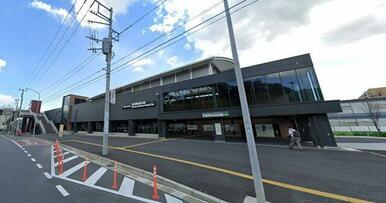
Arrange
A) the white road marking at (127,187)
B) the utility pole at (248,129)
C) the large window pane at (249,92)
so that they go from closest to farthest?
1. the utility pole at (248,129)
2. the white road marking at (127,187)
3. the large window pane at (249,92)

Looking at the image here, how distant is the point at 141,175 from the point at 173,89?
17.7 meters

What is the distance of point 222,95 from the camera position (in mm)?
19375

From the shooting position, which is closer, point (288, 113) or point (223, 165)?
point (223, 165)

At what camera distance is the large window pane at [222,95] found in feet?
62.2

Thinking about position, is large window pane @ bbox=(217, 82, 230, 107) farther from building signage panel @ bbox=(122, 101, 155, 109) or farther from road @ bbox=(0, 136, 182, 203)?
road @ bbox=(0, 136, 182, 203)

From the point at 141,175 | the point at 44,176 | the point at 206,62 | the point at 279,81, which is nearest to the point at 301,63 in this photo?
the point at 279,81

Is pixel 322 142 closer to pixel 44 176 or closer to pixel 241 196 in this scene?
pixel 241 196

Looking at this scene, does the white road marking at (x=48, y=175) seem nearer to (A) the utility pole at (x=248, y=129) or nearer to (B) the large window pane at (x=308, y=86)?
(A) the utility pole at (x=248, y=129)

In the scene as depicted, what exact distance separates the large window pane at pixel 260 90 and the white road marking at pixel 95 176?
15125 mm

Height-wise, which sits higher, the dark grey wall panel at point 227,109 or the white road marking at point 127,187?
the dark grey wall panel at point 227,109

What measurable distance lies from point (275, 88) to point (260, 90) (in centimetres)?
145

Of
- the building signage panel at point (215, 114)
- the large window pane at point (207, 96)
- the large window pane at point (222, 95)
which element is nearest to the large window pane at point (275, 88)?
the large window pane at point (222, 95)

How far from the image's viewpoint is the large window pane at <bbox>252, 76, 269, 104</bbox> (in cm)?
1666

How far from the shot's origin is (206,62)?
2433 centimetres
